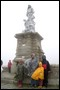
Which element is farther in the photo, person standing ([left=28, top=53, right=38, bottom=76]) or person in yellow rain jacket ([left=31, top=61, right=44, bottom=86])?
person standing ([left=28, top=53, right=38, bottom=76])

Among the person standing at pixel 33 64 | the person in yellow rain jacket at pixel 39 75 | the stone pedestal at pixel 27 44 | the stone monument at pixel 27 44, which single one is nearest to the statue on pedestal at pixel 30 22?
the stone monument at pixel 27 44

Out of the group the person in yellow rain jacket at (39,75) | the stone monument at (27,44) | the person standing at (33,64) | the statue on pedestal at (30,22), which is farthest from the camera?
the statue on pedestal at (30,22)

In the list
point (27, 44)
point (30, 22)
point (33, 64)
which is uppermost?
point (30, 22)

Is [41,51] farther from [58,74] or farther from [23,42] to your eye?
[58,74]

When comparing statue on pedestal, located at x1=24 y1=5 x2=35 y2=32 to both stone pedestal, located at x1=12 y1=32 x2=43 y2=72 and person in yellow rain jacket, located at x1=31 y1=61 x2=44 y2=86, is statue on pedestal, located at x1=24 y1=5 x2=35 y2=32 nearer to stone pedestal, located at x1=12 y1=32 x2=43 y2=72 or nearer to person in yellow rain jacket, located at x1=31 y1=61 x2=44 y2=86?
stone pedestal, located at x1=12 y1=32 x2=43 y2=72

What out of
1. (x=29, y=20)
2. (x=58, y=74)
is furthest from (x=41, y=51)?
(x=58, y=74)

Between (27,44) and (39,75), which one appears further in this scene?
(27,44)

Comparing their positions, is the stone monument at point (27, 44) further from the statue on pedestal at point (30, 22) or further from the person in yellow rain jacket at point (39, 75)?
the person in yellow rain jacket at point (39, 75)

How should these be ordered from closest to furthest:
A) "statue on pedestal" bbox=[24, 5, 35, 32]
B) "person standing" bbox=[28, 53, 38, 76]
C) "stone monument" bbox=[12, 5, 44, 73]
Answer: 1. "person standing" bbox=[28, 53, 38, 76]
2. "stone monument" bbox=[12, 5, 44, 73]
3. "statue on pedestal" bbox=[24, 5, 35, 32]

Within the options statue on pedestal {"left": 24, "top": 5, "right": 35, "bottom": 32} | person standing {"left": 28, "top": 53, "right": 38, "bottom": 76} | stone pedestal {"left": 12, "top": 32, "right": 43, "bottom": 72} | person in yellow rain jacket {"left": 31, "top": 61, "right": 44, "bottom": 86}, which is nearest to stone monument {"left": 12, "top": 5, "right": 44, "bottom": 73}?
stone pedestal {"left": 12, "top": 32, "right": 43, "bottom": 72}

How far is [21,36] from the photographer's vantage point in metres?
16.8

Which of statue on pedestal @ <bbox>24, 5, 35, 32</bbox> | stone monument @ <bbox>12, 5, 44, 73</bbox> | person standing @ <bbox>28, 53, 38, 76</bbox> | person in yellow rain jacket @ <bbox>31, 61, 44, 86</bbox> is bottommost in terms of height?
person in yellow rain jacket @ <bbox>31, 61, 44, 86</bbox>

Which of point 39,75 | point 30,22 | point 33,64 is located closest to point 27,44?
point 30,22

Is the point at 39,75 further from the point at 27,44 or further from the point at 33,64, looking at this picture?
the point at 27,44
